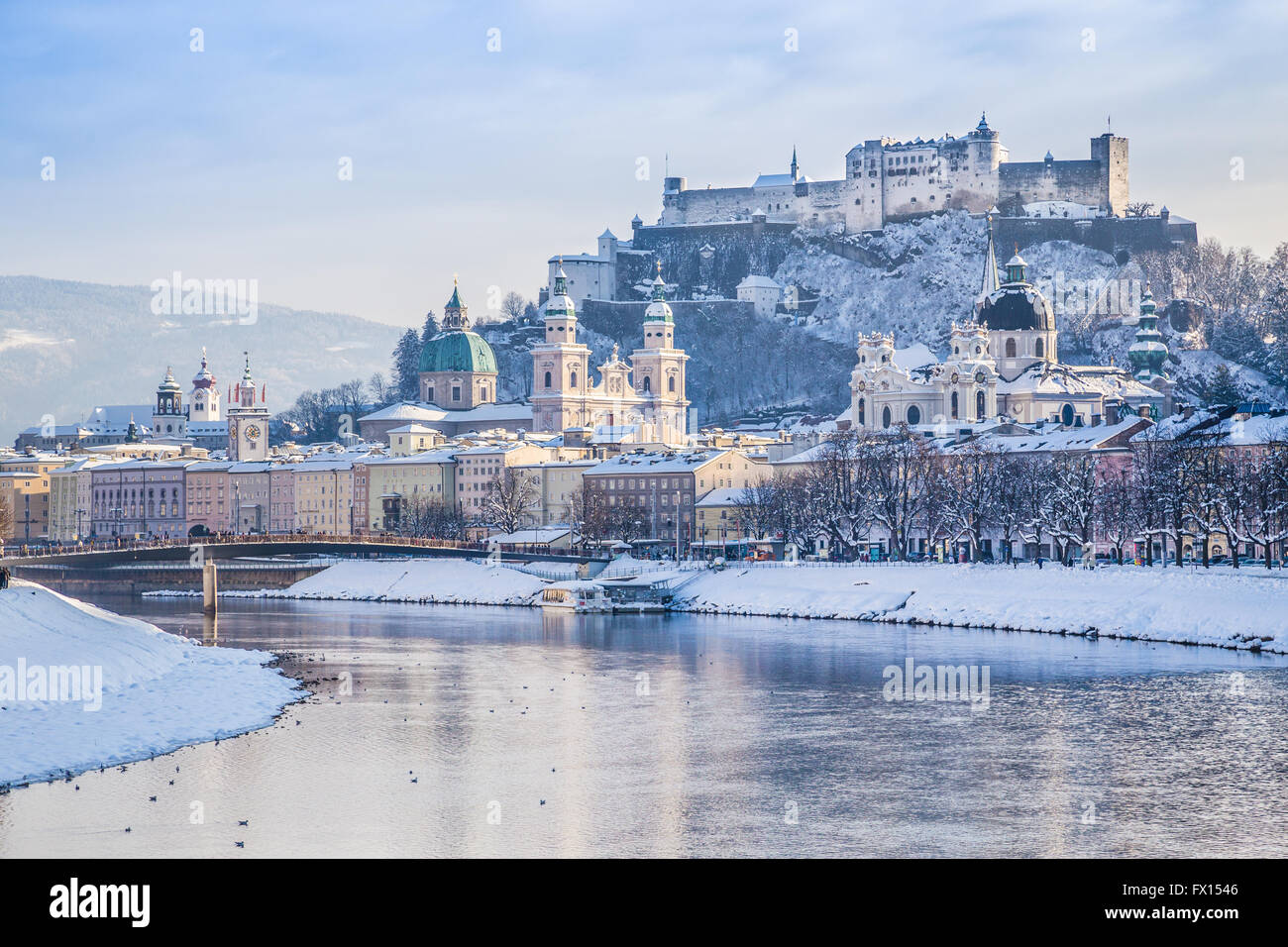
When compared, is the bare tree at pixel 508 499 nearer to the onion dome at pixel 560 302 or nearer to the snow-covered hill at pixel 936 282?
the onion dome at pixel 560 302

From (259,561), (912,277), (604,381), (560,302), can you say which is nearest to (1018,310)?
(912,277)

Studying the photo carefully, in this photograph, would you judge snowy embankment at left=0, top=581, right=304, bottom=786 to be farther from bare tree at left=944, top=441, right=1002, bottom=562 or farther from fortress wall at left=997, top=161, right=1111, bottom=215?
fortress wall at left=997, top=161, right=1111, bottom=215

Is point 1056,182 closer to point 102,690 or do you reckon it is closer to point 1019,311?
point 1019,311

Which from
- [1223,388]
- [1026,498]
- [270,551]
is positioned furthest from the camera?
[1223,388]

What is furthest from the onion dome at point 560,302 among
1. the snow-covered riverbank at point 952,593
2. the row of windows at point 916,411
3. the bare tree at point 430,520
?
the snow-covered riverbank at point 952,593

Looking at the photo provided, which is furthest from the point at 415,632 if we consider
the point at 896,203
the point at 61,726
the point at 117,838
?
the point at 896,203

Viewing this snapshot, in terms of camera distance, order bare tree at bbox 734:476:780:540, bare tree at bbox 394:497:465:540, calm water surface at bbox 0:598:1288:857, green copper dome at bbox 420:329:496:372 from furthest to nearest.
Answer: green copper dome at bbox 420:329:496:372 → bare tree at bbox 394:497:465:540 → bare tree at bbox 734:476:780:540 → calm water surface at bbox 0:598:1288:857

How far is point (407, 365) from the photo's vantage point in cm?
17712

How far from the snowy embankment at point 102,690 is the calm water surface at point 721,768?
0.89 meters

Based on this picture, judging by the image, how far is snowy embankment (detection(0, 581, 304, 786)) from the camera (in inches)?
1221

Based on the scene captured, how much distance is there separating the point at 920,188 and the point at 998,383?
4403 cm

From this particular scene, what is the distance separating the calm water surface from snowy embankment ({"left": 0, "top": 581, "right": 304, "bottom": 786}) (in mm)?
886

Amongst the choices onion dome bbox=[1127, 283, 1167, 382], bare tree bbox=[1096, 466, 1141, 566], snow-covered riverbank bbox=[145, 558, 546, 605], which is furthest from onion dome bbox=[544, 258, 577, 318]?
bare tree bbox=[1096, 466, 1141, 566]
